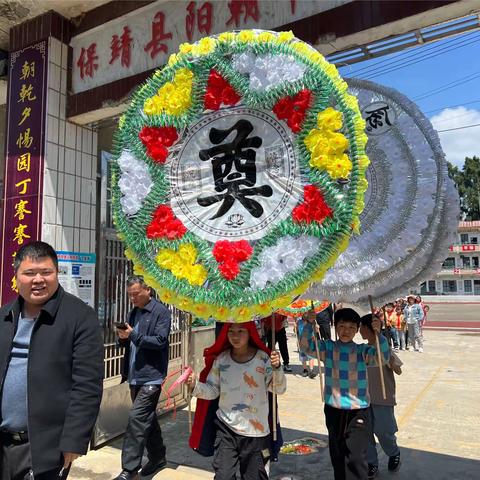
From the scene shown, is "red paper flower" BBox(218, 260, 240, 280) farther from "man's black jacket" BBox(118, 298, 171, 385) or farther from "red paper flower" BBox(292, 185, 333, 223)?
"man's black jacket" BBox(118, 298, 171, 385)

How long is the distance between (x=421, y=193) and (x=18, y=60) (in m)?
4.32

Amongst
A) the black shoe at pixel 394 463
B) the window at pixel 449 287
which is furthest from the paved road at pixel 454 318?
the window at pixel 449 287

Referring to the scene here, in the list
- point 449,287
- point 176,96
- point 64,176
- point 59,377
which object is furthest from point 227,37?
point 449,287

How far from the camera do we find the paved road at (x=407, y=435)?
396 centimetres

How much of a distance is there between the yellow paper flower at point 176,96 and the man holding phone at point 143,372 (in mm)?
1823

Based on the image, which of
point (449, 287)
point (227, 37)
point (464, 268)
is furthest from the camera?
point (449, 287)

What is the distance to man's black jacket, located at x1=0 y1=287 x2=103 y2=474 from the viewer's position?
2133mm

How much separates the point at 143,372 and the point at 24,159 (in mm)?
2462

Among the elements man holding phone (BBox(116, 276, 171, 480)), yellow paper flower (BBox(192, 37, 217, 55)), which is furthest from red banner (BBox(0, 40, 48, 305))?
yellow paper flower (BBox(192, 37, 217, 55))

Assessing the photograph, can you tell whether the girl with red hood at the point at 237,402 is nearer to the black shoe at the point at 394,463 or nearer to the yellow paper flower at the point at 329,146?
the yellow paper flower at the point at 329,146

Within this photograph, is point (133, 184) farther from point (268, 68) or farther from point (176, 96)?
point (268, 68)

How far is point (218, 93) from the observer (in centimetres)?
242

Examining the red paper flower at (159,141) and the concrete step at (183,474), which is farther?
the concrete step at (183,474)

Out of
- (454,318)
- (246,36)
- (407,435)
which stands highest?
(246,36)
